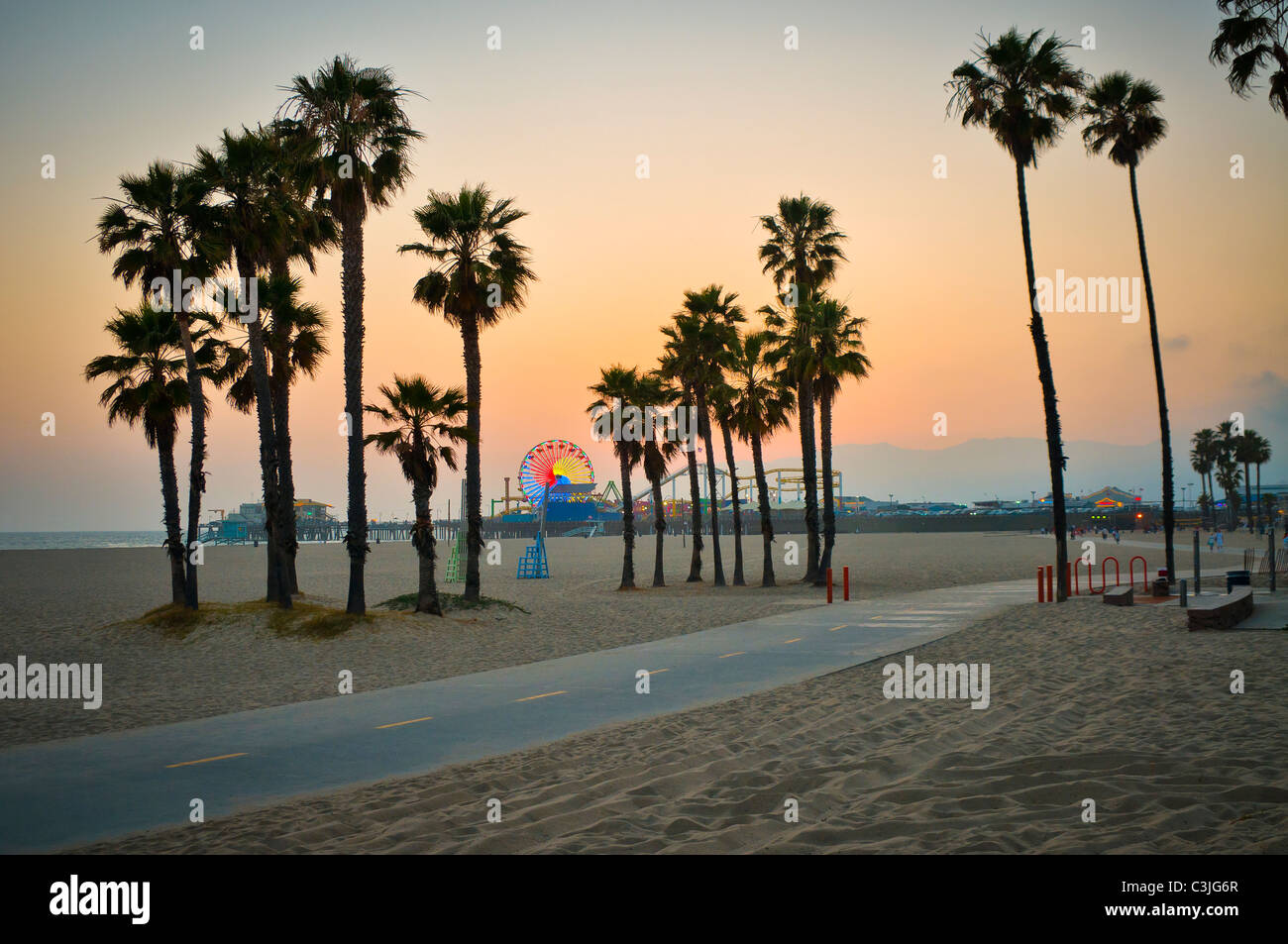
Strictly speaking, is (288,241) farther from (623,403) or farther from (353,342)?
(623,403)

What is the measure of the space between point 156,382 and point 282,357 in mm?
3249

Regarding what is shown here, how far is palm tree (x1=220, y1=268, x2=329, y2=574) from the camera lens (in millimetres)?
24125

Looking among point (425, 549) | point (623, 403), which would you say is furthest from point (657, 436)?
point (425, 549)

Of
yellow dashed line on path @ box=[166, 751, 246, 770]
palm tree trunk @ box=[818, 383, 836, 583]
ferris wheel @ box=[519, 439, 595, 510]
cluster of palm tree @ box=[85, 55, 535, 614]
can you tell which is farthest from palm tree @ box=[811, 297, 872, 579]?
ferris wheel @ box=[519, 439, 595, 510]

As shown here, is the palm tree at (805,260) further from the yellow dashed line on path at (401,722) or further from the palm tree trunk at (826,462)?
the yellow dashed line on path at (401,722)

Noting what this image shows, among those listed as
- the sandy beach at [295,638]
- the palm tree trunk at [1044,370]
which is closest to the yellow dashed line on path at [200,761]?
the sandy beach at [295,638]

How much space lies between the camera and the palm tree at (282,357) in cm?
2412

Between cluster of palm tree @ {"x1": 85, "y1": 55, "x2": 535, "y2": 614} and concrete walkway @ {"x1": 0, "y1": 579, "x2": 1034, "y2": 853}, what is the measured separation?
9.07 meters

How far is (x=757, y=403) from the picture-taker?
3609 cm

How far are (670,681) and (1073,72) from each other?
19681 millimetres

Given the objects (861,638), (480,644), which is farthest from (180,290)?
(861,638)

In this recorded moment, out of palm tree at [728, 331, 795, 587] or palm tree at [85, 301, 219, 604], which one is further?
palm tree at [728, 331, 795, 587]

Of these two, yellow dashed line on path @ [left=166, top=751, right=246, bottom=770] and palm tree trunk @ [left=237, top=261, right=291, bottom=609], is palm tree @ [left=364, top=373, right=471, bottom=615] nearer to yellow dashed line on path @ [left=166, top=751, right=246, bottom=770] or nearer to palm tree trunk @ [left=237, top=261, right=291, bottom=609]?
palm tree trunk @ [left=237, top=261, right=291, bottom=609]

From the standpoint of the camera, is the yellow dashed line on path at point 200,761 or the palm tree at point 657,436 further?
the palm tree at point 657,436
